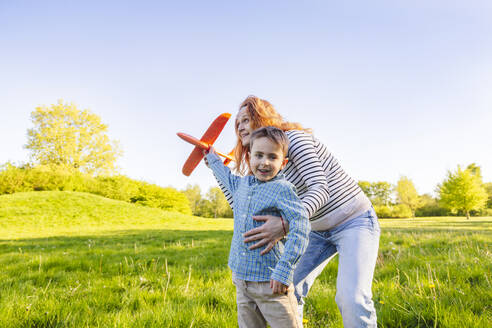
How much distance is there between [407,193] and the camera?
53.2 metres

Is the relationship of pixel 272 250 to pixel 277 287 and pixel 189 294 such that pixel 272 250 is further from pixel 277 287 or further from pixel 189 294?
pixel 189 294

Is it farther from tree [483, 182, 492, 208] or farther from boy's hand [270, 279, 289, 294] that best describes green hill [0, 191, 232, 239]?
tree [483, 182, 492, 208]

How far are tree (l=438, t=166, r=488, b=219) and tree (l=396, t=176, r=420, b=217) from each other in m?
16.0

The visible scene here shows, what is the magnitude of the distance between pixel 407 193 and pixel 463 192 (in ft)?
61.1

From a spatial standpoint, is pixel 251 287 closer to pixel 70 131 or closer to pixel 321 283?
pixel 321 283

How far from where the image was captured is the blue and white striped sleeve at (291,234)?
1.62 metres

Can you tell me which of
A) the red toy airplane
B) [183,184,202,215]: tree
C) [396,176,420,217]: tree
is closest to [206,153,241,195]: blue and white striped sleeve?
the red toy airplane

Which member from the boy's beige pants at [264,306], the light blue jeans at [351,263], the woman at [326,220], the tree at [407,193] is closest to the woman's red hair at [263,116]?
the woman at [326,220]

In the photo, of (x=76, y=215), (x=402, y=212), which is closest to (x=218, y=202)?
(x=402, y=212)

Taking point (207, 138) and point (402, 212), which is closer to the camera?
point (207, 138)

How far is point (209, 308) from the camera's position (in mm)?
2885

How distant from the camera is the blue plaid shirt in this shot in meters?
1.64

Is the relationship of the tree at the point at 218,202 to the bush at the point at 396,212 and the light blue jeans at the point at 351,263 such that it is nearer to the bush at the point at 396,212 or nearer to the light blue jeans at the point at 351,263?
the bush at the point at 396,212

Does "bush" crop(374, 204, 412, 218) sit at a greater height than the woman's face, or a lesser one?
lesser
